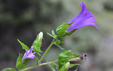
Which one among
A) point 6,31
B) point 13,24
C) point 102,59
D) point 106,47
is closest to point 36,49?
point 13,24

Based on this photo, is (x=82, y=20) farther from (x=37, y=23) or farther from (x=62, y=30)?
(x=37, y=23)

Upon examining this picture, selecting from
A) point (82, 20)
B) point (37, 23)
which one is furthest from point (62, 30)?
point (37, 23)

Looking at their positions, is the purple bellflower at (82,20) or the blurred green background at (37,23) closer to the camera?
the purple bellflower at (82,20)

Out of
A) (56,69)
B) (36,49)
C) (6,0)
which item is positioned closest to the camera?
(36,49)

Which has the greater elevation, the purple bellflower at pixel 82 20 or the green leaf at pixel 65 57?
the purple bellflower at pixel 82 20

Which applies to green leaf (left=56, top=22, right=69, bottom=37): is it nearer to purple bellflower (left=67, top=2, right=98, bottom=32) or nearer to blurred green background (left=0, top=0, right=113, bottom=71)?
purple bellflower (left=67, top=2, right=98, bottom=32)

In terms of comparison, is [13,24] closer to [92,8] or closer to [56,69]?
[92,8]

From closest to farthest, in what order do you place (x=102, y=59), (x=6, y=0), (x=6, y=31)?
1. (x=6, y=0)
2. (x=6, y=31)
3. (x=102, y=59)

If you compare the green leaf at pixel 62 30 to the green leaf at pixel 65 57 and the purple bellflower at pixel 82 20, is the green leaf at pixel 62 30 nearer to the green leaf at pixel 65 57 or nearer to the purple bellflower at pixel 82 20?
the purple bellflower at pixel 82 20

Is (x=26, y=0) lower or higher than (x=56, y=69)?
higher

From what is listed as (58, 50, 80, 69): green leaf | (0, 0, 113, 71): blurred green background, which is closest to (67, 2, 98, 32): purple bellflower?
(58, 50, 80, 69): green leaf

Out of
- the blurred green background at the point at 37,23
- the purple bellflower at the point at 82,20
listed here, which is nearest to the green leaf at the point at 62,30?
the purple bellflower at the point at 82,20
